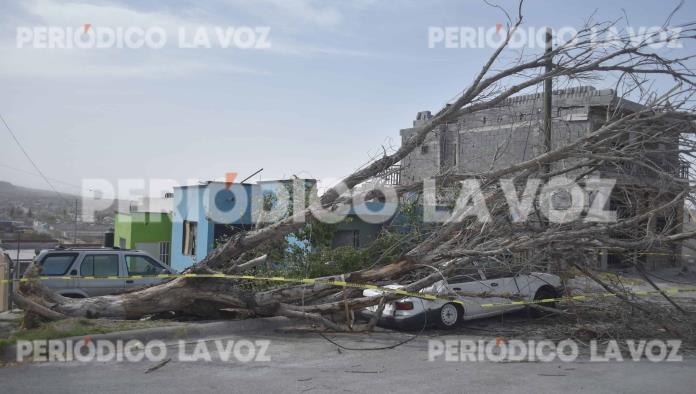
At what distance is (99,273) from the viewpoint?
1316 cm

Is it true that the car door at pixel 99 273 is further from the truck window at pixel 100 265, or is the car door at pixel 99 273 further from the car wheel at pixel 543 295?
the car wheel at pixel 543 295

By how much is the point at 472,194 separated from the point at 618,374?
401 cm

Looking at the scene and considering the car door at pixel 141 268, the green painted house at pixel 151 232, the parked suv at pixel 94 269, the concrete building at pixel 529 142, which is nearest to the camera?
the concrete building at pixel 529 142

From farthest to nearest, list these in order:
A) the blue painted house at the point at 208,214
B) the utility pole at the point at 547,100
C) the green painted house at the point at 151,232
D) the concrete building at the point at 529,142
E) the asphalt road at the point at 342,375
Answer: the green painted house at the point at 151,232
the blue painted house at the point at 208,214
the concrete building at the point at 529,142
the utility pole at the point at 547,100
the asphalt road at the point at 342,375

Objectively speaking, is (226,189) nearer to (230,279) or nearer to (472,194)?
(230,279)

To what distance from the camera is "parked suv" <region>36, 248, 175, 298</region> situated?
493 inches

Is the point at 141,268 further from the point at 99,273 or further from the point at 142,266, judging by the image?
the point at 99,273

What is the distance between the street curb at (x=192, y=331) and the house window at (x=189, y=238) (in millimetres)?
13289

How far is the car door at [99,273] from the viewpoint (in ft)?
41.8

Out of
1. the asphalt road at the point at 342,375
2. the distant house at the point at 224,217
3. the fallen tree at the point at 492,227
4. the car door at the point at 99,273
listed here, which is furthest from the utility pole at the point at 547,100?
the car door at the point at 99,273

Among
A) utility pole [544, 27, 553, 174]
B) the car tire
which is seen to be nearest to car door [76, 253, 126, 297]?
the car tire

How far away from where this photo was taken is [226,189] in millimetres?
21922

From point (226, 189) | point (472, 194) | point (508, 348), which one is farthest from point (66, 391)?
point (226, 189)

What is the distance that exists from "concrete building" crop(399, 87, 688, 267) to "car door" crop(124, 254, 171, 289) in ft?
18.4
